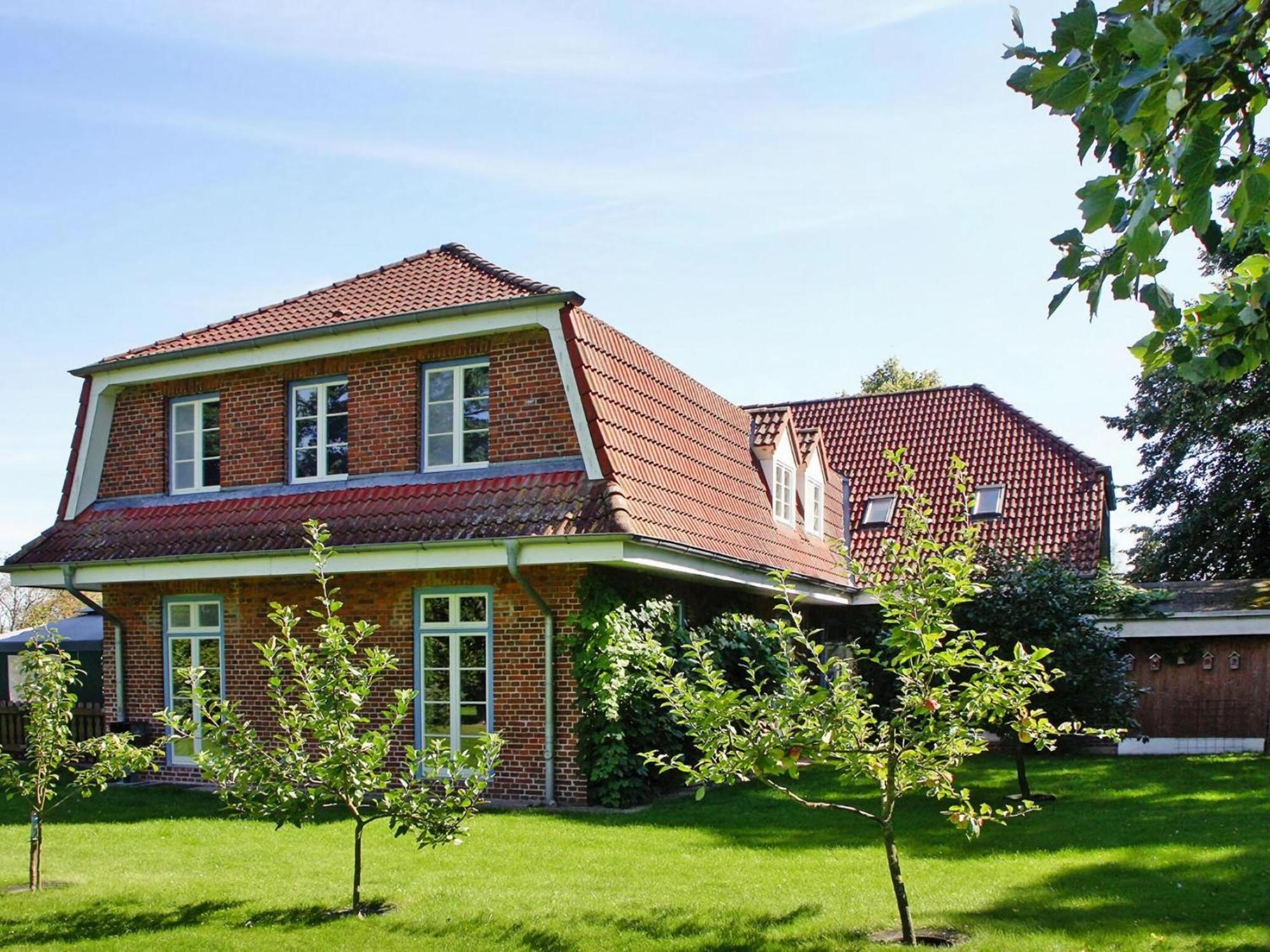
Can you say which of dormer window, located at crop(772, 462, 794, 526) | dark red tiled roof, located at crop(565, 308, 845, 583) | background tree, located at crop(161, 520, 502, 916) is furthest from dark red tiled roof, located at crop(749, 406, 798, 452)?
background tree, located at crop(161, 520, 502, 916)

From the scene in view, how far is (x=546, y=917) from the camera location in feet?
27.8

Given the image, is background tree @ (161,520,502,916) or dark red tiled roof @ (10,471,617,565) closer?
background tree @ (161,520,502,916)

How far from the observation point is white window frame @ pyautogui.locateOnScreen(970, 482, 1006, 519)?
23.2 m

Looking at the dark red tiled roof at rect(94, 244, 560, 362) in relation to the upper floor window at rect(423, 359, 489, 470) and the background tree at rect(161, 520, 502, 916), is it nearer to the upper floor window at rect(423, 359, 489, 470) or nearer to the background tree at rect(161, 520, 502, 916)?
the upper floor window at rect(423, 359, 489, 470)

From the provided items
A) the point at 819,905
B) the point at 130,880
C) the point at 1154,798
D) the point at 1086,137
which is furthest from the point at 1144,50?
the point at 1154,798

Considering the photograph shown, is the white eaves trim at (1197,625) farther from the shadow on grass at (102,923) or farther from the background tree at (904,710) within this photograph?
the shadow on grass at (102,923)

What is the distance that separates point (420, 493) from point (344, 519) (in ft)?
3.27

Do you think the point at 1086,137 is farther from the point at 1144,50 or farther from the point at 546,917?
the point at 546,917

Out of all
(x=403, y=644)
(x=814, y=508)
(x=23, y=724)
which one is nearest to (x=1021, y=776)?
(x=403, y=644)

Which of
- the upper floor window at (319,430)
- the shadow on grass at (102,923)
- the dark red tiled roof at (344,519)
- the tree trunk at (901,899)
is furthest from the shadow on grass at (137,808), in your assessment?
the tree trunk at (901,899)

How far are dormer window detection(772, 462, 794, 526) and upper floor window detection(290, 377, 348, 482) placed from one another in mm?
7372

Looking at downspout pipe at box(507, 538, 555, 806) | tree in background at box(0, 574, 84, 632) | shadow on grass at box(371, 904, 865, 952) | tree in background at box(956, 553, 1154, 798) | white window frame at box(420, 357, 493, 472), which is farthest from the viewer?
tree in background at box(0, 574, 84, 632)

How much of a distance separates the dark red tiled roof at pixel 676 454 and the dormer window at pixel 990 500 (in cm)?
379

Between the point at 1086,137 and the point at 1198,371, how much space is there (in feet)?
5.18
